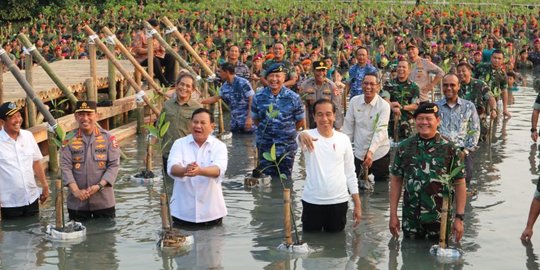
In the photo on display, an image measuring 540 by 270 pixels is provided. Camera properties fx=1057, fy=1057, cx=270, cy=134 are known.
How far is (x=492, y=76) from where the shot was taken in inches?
709

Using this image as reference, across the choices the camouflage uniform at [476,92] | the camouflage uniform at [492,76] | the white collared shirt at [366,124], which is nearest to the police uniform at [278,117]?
the white collared shirt at [366,124]

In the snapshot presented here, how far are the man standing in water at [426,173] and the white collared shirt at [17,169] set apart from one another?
3834 millimetres

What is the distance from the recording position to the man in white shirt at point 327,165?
9.87 metres

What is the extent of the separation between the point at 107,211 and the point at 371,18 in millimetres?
34274

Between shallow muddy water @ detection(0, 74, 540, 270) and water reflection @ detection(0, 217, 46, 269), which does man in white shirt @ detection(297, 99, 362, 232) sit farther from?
water reflection @ detection(0, 217, 46, 269)

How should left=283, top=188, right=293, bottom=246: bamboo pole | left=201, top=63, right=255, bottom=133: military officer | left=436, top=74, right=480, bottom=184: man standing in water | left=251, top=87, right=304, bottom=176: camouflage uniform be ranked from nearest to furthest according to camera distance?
left=283, top=188, right=293, bottom=246: bamboo pole → left=436, top=74, right=480, bottom=184: man standing in water → left=251, top=87, right=304, bottom=176: camouflage uniform → left=201, top=63, right=255, bottom=133: military officer

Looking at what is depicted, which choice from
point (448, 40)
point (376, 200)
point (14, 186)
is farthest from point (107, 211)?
point (448, 40)

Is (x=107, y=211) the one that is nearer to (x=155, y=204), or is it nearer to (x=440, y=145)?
(x=155, y=204)

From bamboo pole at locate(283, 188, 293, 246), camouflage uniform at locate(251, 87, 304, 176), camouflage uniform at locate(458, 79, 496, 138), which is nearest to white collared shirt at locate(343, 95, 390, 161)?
camouflage uniform at locate(251, 87, 304, 176)

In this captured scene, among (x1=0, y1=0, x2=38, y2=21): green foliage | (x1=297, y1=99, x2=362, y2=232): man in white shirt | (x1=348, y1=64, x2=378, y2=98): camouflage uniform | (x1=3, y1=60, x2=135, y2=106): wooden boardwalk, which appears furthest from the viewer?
(x1=0, y1=0, x2=38, y2=21): green foliage

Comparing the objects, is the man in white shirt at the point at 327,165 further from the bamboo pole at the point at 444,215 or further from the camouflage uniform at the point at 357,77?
the camouflage uniform at the point at 357,77

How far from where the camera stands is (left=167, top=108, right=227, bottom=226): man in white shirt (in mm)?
10117

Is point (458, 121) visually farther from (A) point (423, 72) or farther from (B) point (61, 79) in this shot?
(B) point (61, 79)

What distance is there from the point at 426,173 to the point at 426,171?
2cm
